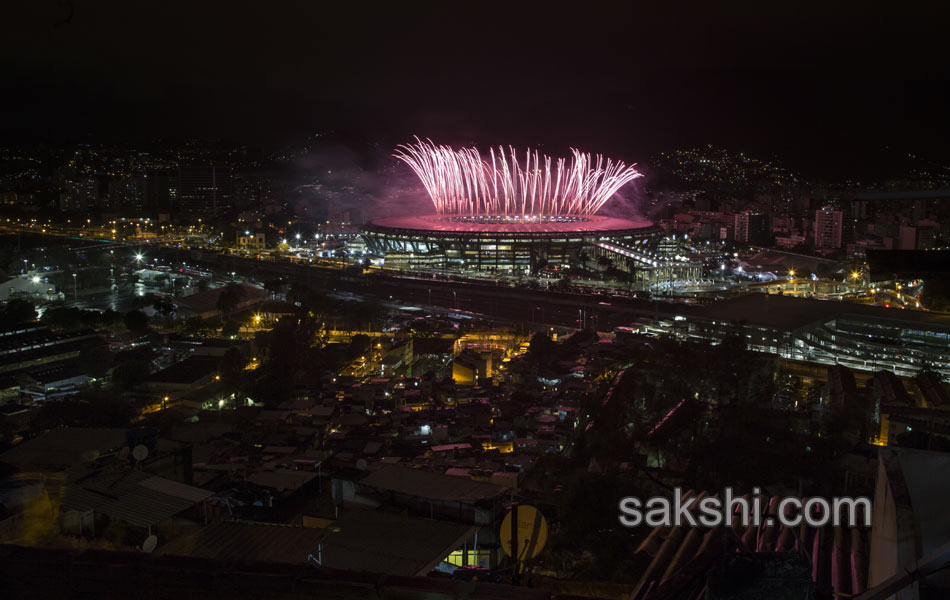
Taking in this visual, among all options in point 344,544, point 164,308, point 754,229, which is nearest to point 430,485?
point 344,544

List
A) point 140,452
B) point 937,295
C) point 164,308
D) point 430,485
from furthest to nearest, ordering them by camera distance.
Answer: point 937,295
point 164,308
point 430,485
point 140,452

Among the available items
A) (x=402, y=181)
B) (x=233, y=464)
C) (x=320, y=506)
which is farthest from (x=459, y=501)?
(x=402, y=181)

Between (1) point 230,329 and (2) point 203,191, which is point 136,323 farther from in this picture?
(2) point 203,191

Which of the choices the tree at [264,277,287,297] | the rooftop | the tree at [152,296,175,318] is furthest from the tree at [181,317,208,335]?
the rooftop

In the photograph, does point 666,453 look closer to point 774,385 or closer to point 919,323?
point 774,385

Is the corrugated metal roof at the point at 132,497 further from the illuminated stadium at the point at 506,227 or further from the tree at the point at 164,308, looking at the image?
the illuminated stadium at the point at 506,227

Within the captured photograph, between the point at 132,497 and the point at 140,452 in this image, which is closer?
the point at 132,497
